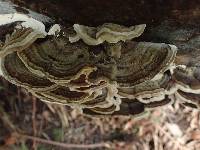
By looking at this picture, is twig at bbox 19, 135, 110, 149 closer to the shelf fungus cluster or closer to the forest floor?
the forest floor

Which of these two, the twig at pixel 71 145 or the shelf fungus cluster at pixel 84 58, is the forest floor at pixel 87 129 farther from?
the shelf fungus cluster at pixel 84 58

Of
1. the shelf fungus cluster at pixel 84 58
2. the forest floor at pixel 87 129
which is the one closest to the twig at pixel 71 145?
the forest floor at pixel 87 129

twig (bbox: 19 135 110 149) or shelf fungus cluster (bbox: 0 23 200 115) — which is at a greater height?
shelf fungus cluster (bbox: 0 23 200 115)

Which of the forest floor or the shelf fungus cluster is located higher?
the shelf fungus cluster

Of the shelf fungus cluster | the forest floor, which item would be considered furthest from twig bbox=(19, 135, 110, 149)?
the shelf fungus cluster

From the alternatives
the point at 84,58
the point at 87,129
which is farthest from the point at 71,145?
the point at 84,58

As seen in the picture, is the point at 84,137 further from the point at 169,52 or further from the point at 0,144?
the point at 169,52

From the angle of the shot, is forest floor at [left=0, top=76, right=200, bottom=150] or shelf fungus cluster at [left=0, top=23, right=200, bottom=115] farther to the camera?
forest floor at [left=0, top=76, right=200, bottom=150]

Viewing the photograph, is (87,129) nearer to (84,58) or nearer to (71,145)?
(71,145)

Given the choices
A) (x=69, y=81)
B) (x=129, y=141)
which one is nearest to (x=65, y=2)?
(x=69, y=81)
